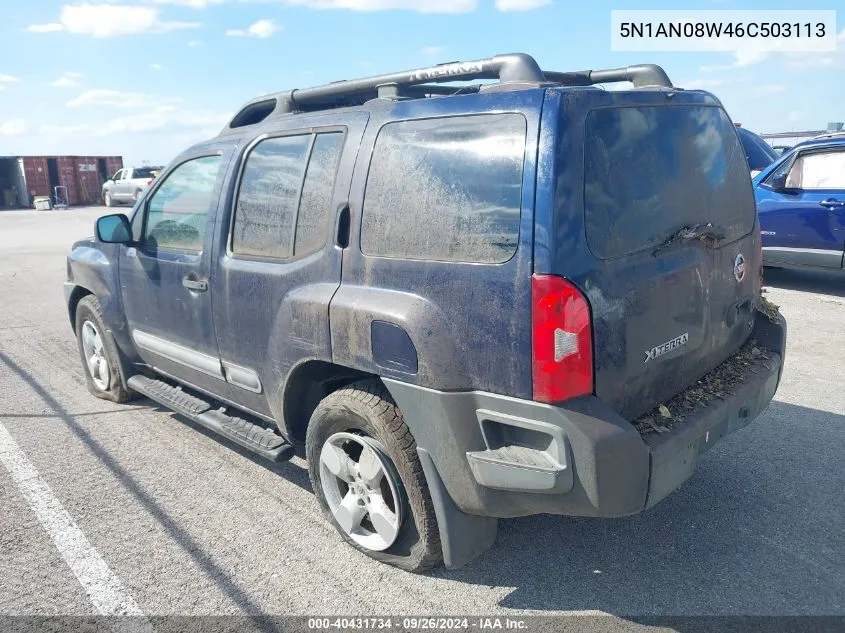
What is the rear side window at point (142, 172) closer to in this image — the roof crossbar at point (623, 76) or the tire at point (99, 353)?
the tire at point (99, 353)

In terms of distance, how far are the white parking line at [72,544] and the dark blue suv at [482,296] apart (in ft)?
2.93

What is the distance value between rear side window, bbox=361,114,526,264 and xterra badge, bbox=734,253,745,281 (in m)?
1.41

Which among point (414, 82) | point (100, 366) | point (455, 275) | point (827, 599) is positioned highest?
point (414, 82)

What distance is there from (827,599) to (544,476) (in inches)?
53.7

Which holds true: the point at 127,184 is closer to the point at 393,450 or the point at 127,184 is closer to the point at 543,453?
the point at 393,450

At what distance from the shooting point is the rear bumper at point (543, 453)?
2352 mm

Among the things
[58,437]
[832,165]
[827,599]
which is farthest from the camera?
[832,165]

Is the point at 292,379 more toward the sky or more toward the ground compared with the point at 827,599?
more toward the sky

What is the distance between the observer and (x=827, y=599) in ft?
8.98

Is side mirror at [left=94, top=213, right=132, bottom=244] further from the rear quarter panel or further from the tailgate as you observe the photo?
the tailgate

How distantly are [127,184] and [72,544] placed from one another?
3212cm

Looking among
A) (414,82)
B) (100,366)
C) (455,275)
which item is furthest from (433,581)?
(100,366)

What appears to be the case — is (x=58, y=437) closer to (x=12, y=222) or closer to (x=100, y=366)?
(x=100, y=366)

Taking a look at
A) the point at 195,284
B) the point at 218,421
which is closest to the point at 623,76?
the point at 195,284
